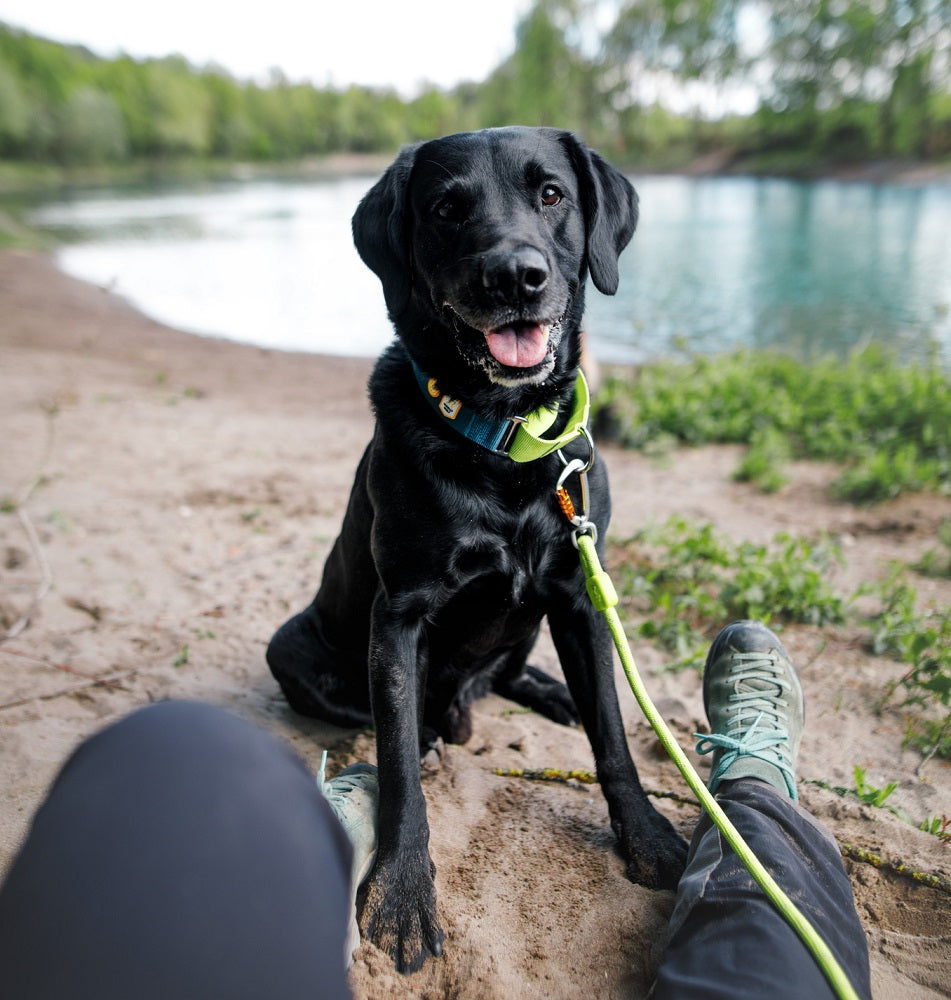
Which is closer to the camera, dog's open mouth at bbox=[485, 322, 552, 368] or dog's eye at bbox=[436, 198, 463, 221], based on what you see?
dog's open mouth at bbox=[485, 322, 552, 368]

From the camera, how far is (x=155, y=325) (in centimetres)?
1212

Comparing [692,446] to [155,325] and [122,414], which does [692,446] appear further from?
[155,325]

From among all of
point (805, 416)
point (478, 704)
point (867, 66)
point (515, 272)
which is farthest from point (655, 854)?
point (867, 66)

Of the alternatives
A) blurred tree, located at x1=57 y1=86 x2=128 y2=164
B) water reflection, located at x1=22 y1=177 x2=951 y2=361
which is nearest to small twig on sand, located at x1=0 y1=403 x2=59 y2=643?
water reflection, located at x1=22 y1=177 x2=951 y2=361

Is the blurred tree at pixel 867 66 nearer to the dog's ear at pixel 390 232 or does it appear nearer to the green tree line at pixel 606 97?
the green tree line at pixel 606 97

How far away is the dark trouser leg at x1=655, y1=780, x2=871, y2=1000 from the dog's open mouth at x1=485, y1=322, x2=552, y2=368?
1.25 m

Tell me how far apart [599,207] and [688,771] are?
68.5 inches

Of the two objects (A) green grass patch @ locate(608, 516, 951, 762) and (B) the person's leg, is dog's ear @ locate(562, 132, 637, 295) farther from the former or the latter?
(A) green grass patch @ locate(608, 516, 951, 762)

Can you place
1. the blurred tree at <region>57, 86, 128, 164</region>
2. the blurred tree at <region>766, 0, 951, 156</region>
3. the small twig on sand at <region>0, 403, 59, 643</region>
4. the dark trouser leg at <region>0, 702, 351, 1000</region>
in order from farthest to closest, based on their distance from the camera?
1. the blurred tree at <region>57, 86, 128, 164</region>
2. the blurred tree at <region>766, 0, 951, 156</region>
3. the small twig on sand at <region>0, 403, 59, 643</region>
4. the dark trouser leg at <region>0, 702, 351, 1000</region>

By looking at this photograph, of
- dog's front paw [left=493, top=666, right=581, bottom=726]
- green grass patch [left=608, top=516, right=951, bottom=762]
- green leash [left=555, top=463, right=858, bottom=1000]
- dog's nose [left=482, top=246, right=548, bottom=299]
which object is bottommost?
dog's front paw [left=493, top=666, right=581, bottom=726]

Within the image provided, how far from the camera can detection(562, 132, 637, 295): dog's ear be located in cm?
247

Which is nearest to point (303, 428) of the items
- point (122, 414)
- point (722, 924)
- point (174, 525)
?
point (122, 414)

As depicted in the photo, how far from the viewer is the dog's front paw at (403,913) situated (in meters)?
1.80

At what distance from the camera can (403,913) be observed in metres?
1.86
